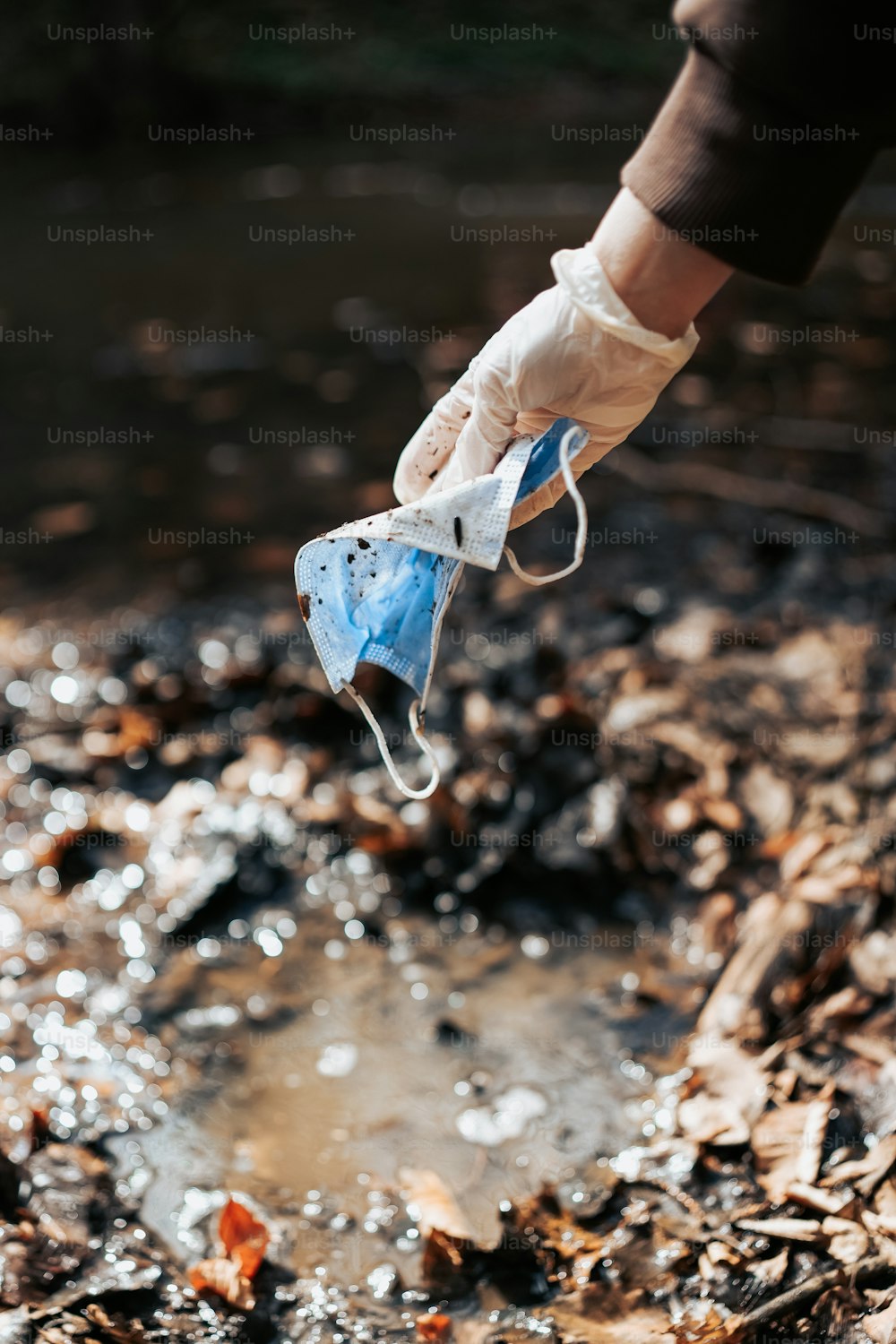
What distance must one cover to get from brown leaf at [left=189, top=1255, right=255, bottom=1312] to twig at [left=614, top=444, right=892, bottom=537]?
303 centimetres

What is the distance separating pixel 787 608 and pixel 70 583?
7.84ft

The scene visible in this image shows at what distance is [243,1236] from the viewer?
6.07 feet

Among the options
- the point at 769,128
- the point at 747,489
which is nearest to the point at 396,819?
the point at 769,128

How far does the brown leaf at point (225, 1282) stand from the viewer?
175 cm

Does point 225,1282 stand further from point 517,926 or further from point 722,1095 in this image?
point 517,926

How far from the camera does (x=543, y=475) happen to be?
65.2 inches

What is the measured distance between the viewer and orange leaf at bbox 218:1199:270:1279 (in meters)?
1.80

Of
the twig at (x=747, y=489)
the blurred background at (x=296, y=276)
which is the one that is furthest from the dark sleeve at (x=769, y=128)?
the twig at (x=747, y=489)

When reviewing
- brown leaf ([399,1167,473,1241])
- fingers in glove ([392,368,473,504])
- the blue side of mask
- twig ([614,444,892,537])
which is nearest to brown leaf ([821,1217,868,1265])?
brown leaf ([399,1167,473,1241])

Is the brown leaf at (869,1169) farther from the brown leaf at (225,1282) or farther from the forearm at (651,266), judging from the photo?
the forearm at (651,266)

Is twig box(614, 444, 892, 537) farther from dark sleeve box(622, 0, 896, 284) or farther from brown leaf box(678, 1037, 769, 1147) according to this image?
dark sleeve box(622, 0, 896, 284)

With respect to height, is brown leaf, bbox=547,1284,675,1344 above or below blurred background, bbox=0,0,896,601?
above

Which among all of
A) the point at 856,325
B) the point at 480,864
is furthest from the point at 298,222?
the point at 480,864

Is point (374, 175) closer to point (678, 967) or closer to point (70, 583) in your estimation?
point (70, 583)
